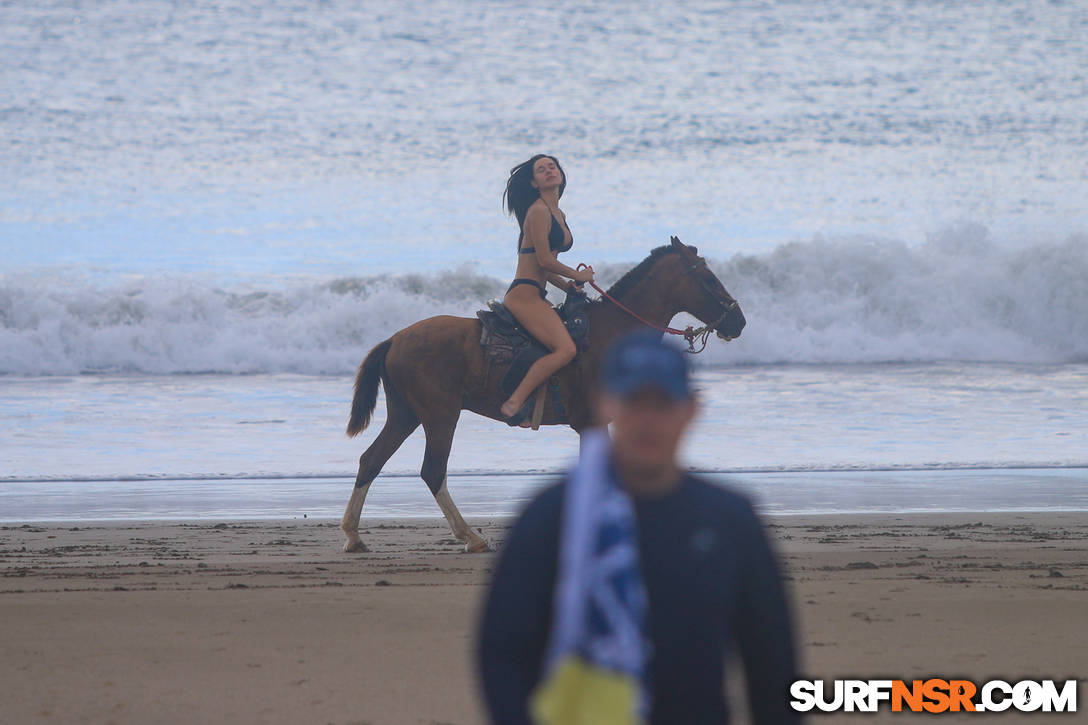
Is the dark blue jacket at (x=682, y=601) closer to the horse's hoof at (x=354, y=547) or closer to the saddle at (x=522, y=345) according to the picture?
the saddle at (x=522, y=345)

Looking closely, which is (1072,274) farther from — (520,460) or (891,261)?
(520,460)

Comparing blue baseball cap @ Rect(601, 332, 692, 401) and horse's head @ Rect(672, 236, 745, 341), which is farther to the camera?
horse's head @ Rect(672, 236, 745, 341)

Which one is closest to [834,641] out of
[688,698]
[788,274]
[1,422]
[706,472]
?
[688,698]

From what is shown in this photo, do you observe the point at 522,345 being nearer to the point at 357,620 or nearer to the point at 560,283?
the point at 560,283

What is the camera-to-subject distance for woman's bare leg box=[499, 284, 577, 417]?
874 centimetres

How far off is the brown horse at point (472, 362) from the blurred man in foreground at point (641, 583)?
670 cm

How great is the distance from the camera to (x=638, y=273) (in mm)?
9383

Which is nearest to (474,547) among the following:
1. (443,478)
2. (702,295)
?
(443,478)

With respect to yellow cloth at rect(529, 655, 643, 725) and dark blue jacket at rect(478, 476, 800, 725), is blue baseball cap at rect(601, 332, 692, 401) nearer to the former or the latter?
dark blue jacket at rect(478, 476, 800, 725)

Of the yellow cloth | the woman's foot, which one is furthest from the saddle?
the yellow cloth

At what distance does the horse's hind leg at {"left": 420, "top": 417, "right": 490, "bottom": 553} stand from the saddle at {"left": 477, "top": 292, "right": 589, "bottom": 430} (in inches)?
23.1

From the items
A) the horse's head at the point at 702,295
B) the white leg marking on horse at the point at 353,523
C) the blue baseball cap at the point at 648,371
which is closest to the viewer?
the blue baseball cap at the point at 648,371

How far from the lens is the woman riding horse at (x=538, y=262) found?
8711 millimetres

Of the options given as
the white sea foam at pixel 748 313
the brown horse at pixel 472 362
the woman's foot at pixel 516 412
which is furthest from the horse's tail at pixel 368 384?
the white sea foam at pixel 748 313
